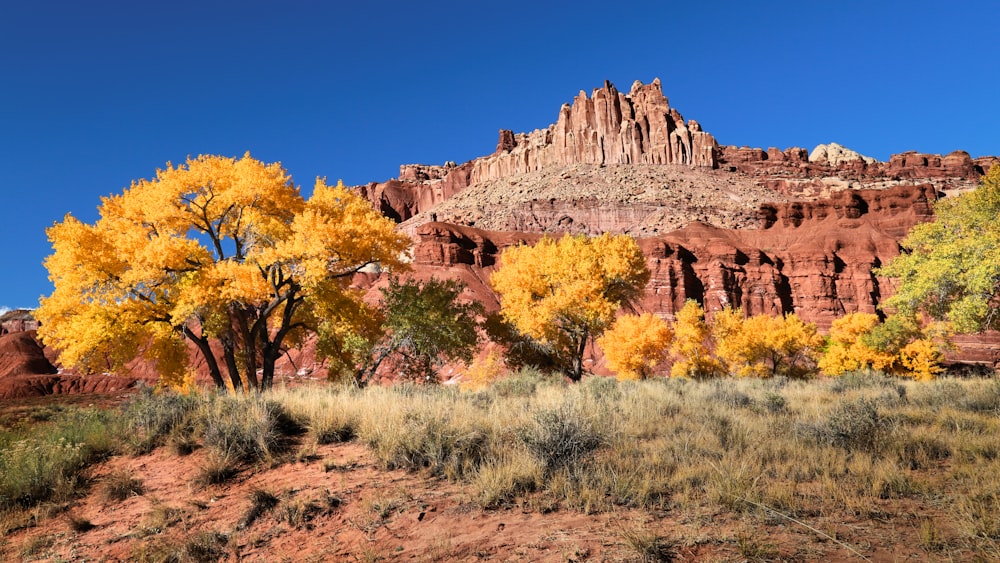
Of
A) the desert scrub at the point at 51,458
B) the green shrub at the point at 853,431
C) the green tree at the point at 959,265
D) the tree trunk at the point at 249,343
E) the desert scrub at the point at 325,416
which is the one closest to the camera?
the desert scrub at the point at 51,458

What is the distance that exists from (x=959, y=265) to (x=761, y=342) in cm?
3237

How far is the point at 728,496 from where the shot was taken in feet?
18.5

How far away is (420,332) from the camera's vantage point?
2019cm

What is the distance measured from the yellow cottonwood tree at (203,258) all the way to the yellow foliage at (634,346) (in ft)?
69.3

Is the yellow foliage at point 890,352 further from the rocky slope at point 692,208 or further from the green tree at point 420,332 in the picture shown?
the green tree at point 420,332

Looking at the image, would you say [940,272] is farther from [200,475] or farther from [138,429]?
[138,429]

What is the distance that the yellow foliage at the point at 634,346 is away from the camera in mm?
34406

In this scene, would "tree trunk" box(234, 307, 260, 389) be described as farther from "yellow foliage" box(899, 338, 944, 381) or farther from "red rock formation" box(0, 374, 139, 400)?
"red rock formation" box(0, 374, 139, 400)

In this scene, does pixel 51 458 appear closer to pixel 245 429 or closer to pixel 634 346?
pixel 245 429

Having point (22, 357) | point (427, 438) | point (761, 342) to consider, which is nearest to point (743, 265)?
point (761, 342)

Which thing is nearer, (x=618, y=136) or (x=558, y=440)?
(x=558, y=440)

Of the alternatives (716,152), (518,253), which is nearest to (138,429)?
(518,253)

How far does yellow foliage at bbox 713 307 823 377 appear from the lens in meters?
45.8

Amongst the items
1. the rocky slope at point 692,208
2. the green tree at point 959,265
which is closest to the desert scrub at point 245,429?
the green tree at point 959,265
